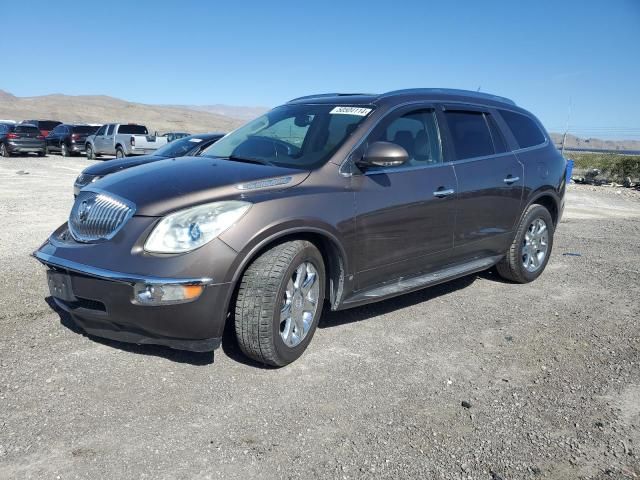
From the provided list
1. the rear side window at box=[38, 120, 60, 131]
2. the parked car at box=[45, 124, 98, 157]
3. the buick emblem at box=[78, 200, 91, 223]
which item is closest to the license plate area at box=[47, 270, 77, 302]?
the buick emblem at box=[78, 200, 91, 223]

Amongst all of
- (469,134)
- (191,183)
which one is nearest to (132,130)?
(469,134)

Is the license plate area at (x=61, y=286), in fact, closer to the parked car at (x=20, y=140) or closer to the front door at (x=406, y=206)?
the front door at (x=406, y=206)

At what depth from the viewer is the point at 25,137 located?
2731 centimetres

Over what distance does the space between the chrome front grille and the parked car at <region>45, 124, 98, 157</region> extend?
27026 mm

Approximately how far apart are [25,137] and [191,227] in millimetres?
27771

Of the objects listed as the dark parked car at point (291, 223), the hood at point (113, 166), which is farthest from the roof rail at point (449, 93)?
the hood at point (113, 166)

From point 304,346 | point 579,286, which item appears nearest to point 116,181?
point 304,346

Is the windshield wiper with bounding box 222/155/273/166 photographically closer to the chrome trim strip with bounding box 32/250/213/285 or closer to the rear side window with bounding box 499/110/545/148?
the chrome trim strip with bounding box 32/250/213/285

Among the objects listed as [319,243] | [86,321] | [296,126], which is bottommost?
[86,321]

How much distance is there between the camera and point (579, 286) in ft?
20.3

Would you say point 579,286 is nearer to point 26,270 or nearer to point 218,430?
point 218,430

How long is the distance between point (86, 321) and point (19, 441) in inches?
37.0

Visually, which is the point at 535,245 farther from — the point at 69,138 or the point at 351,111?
the point at 69,138

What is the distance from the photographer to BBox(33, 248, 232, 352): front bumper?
333 cm
